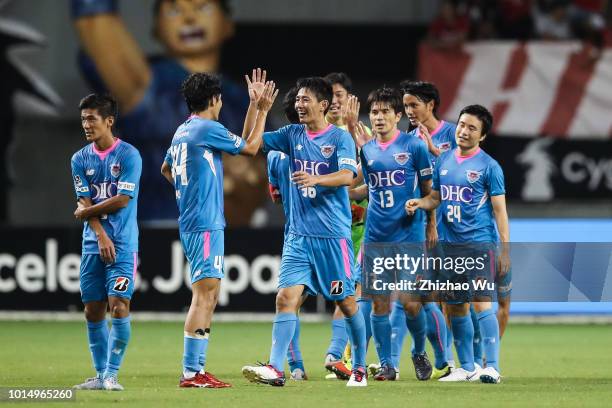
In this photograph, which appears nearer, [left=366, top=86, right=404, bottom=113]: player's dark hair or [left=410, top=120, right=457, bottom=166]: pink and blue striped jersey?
[left=366, top=86, right=404, bottom=113]: player's dark hair

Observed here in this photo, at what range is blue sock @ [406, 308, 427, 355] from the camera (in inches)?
436

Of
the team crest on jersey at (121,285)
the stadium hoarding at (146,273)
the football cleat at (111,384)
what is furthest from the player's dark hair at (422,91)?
the stadium hoarding at (146,273)

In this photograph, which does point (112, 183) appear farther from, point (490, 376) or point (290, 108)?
point (490, 376)

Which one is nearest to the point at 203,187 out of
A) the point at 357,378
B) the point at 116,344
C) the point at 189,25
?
the point at 116,344

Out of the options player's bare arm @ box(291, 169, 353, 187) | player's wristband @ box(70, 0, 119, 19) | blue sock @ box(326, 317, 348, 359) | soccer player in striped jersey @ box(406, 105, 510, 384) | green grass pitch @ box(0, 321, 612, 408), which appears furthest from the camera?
player's wristband @ box(70, 0, 119, 19)

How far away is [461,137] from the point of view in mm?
10984

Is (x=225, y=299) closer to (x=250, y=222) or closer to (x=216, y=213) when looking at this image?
(x=250, y=222)

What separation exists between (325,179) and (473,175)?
1.64 metres

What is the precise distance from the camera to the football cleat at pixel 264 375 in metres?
9.69

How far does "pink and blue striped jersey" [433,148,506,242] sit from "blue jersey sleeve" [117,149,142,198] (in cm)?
262

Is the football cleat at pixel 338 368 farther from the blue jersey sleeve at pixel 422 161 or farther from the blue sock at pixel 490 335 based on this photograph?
the blue jersey sleeve at pixel 422 161

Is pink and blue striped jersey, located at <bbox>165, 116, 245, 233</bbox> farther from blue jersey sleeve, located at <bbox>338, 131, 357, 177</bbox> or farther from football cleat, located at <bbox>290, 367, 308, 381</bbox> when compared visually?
football cleat, located at <bbox>290, 367, 308, 381</bbox>

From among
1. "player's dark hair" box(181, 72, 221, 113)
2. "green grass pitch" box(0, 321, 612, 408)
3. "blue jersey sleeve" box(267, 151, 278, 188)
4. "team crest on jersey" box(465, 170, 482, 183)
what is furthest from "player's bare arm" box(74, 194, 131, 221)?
"team crest on jersey" box(465, 170, 482, 183)

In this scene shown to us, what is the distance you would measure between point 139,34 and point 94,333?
12433mm
